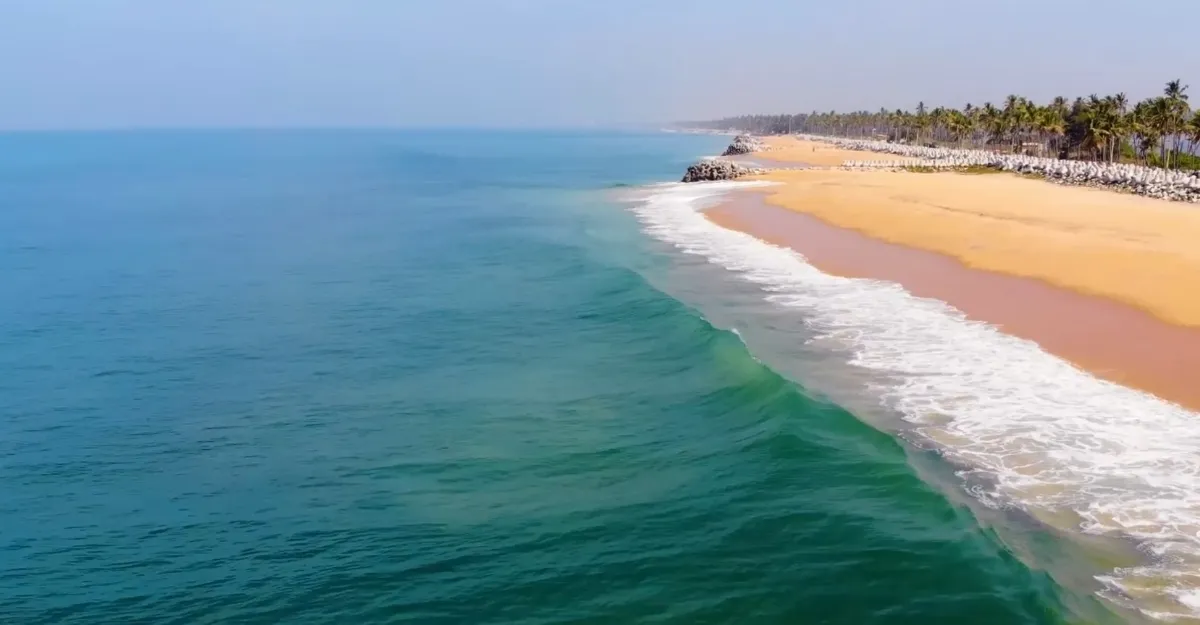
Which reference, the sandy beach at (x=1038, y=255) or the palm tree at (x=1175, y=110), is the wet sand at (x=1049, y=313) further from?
the palm tree at (x=1175, y=110)

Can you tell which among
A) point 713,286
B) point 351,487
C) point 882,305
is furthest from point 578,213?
point 351,487

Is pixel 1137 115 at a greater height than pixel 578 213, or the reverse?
pixel 1137 115

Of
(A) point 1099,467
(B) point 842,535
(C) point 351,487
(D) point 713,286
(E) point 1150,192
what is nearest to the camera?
(B) point 842,535

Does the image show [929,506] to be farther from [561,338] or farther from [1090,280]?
[1090,280]

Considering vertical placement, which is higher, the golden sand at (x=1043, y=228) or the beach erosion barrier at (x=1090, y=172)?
the beach erosion barrier at (x=1090, y=172)

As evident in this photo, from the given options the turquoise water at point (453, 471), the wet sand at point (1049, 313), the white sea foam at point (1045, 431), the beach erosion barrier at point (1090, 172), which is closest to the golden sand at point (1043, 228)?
the wet sand at point (1049, 313)

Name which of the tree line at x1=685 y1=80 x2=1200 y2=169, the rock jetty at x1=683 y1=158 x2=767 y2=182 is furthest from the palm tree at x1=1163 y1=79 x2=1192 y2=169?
the rock jetty at x1=683 y1=158 x2=767 y2=182

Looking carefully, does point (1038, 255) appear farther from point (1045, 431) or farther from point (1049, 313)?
point (1045, 431)
